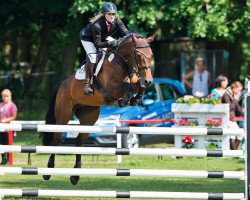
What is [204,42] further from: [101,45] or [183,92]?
[101,45]

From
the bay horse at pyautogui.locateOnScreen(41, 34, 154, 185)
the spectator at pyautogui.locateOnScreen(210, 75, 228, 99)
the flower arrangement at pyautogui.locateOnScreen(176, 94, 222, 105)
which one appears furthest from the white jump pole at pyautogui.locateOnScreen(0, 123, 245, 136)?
the spectator at pyautogui.locateOnScreen(210, 75, 228, 99)

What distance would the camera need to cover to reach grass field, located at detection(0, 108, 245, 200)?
12.9 metres

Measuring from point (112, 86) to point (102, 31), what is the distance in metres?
0.90

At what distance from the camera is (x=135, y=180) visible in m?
14.1

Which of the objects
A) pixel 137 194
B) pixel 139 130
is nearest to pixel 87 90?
pixel 139 130

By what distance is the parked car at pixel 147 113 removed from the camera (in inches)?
740

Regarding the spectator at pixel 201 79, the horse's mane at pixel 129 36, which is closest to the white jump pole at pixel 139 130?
the horse's mane at pixel 129 36

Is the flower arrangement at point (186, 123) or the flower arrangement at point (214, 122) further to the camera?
the flower arrangement at point (186, 123)

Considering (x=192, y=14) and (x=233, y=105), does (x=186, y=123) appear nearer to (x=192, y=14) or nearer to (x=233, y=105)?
(x=233, y=105)

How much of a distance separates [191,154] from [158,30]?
20297mm

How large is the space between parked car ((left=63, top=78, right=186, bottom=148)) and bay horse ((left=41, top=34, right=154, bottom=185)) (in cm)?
390

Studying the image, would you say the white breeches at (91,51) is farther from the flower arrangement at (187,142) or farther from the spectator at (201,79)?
the spectator at (201,79)

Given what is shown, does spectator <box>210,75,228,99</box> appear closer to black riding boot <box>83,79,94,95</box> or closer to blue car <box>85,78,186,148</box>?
blue car <box>85,78,186,148</box>

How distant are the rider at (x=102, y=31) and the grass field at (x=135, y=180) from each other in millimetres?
Answer: 1611
